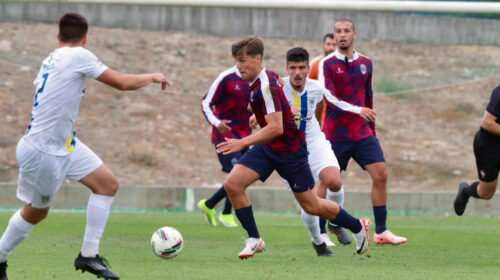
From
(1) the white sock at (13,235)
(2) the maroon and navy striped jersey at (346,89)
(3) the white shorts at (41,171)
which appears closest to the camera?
(3) the white shorts at (41,171)

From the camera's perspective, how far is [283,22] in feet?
56.6

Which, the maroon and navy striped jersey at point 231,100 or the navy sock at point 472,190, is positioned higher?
the maroon and navy striped jersey at point 231,100

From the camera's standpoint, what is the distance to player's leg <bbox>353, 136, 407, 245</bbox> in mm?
9266

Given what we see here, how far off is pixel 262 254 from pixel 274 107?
168 centimetres

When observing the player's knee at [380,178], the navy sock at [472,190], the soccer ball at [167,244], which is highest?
the player's knee at [380,178]

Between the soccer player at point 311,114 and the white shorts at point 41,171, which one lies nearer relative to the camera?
the white shorts at point 41,171

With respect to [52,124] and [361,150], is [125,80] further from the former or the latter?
[361,150]

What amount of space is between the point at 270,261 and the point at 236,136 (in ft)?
13.9

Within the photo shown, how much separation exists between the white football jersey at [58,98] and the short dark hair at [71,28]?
0.39 feet

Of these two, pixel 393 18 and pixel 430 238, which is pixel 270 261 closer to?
pixel 430 238

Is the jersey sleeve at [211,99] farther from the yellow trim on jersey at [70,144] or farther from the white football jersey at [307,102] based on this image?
the yellow trim on jersey at [70,144]

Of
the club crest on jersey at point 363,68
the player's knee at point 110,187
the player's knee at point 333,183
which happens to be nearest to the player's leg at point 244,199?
the player's knee at point 333,183

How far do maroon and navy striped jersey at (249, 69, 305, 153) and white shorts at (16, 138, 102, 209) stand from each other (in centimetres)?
173

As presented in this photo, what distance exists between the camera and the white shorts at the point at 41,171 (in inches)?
239
